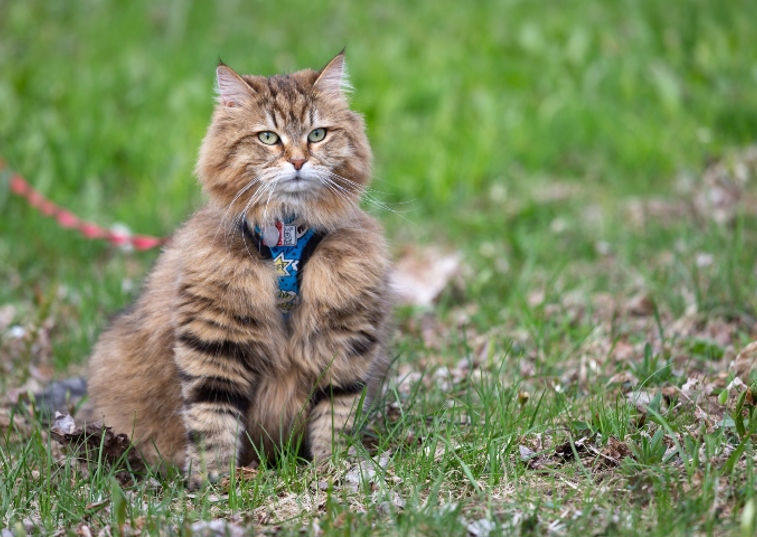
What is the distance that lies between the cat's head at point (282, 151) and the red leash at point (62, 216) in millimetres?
2193

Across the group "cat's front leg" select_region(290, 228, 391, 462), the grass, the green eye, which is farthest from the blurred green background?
the green eye

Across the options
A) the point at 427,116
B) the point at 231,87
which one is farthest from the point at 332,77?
the point at 427,116

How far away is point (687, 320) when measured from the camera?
458 cm

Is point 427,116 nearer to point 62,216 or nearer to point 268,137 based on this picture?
point 62,216

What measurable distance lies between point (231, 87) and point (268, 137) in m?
0.26

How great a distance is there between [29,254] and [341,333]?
3.45 meters

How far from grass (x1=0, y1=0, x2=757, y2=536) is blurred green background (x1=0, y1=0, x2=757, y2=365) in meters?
0.03

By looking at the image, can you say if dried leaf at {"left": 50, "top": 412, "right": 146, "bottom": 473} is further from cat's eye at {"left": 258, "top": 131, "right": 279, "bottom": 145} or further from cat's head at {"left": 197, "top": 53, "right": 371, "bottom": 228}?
cat's eye at {"left": 258, "top": 131, "right": 279, "bottom": 145}

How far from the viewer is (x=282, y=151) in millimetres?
3332

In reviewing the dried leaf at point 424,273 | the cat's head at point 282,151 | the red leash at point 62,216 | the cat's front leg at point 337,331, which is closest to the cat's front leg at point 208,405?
the cat's front leg at point 337,331

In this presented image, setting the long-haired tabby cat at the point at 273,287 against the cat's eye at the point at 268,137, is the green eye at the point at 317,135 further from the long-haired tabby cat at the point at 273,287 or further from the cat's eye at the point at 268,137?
the cat's eye at the point at 268,137

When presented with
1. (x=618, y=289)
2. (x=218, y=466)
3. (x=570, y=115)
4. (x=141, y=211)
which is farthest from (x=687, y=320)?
(x=141, y=211)

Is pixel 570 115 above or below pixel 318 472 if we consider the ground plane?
above

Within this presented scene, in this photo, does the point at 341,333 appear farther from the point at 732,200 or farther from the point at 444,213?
the point at 732,200
